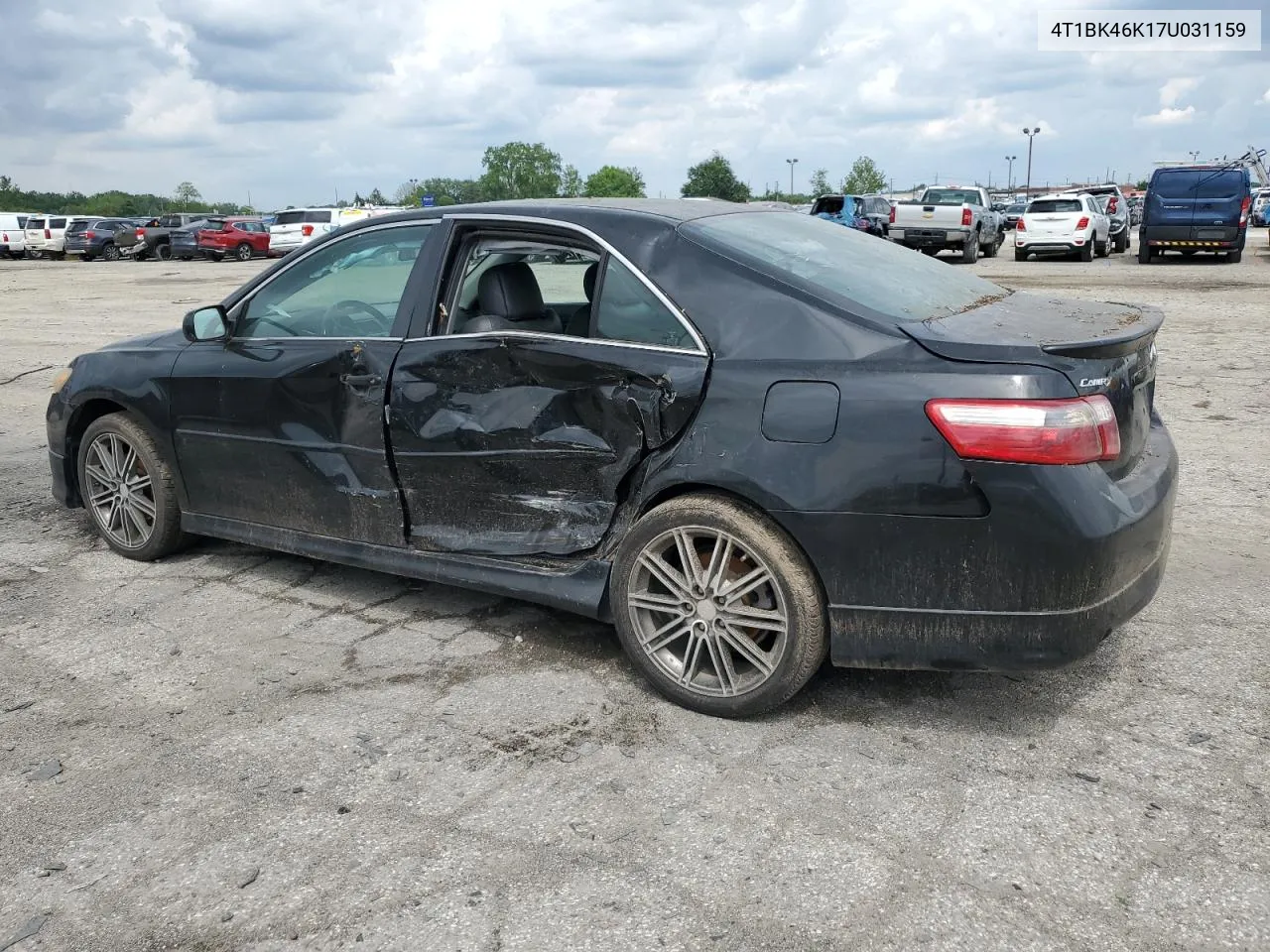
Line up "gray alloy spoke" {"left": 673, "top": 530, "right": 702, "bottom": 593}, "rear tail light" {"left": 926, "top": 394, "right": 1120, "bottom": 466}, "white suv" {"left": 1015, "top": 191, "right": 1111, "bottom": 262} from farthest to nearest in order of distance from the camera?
1. "white suv" {"left": 1015, "top": 191, "right": 1111, "bottom": 262}
2. "gray alloy spoke" {"left": 673, "top": 530, "right": 702, "bottom": 593}
3. "rear tail light" {"left": 926, "top": 394, "right": 1120, "bottom": 466}

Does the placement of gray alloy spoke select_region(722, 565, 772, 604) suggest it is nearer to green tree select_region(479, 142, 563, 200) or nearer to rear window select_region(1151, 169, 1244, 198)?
rear window select_region(1151, 169, 1244, 198)

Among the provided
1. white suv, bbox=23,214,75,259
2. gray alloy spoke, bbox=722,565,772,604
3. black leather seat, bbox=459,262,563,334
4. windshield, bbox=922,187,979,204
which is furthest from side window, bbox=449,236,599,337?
white suv, bbox=23,214,75,259

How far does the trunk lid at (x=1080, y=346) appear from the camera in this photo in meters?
3.13

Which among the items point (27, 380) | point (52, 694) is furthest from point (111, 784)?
point (27, 380)

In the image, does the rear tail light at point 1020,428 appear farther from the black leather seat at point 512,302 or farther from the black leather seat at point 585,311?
the black leather seat at point 512,302

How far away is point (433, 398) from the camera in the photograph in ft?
13.1

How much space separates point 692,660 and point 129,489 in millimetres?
2980

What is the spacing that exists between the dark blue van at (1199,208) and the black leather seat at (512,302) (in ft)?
76.4

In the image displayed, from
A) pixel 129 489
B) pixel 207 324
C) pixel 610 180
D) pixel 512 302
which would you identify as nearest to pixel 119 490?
pixel 129 489

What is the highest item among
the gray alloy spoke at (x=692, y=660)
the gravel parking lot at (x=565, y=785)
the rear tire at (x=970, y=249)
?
the rear tire at (x=970, y=249)

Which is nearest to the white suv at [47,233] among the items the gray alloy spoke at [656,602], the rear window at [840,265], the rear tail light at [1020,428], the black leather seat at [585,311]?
the black leather seat at [585,311]

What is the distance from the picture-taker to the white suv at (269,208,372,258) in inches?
1398

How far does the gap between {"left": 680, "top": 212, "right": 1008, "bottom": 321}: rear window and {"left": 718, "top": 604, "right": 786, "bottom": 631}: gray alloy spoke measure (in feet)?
3.18

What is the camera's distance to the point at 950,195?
92.4 feet
